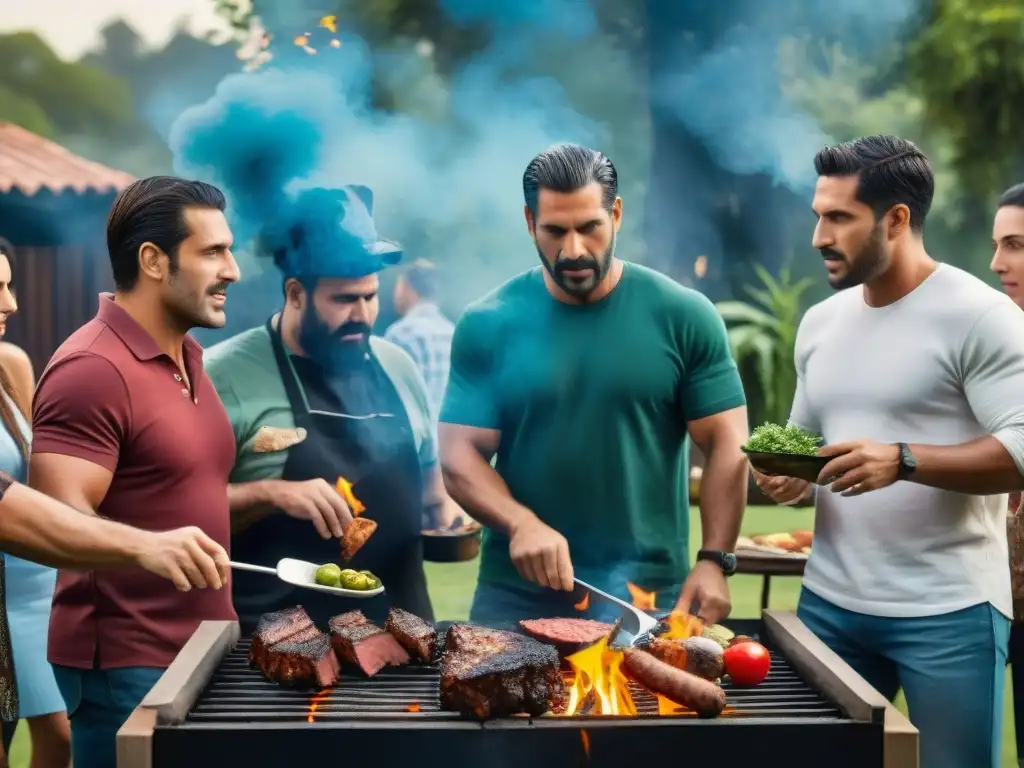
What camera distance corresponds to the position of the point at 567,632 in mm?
3264

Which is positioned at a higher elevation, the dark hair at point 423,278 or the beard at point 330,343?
the dark hair at point 423,278

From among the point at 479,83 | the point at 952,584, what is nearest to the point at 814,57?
the point at 479,83

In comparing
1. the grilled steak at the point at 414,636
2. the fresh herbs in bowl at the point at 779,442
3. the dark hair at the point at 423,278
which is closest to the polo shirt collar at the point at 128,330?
the grilled steak at the point at 414,636

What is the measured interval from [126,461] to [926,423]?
2.29 metres

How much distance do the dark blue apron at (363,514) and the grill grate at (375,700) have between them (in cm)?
96

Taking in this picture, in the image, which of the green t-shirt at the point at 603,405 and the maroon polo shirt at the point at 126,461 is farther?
the green t-shirt at the point at 603,405

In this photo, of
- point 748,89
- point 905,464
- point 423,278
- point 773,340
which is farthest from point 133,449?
point 773,340

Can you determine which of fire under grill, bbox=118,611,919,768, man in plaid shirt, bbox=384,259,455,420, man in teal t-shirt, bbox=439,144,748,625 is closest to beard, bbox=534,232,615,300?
man in teal t-shirt, bbox=439,144,748,625

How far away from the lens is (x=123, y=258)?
11.1ft

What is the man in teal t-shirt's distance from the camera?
3.82 meters

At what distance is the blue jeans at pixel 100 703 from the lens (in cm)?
309

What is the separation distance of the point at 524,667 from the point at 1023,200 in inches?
111

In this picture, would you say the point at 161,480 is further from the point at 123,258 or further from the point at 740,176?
the point at 740,176

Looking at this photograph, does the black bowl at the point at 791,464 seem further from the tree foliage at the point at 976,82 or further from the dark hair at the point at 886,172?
the tree foliage at the point at 976,82
